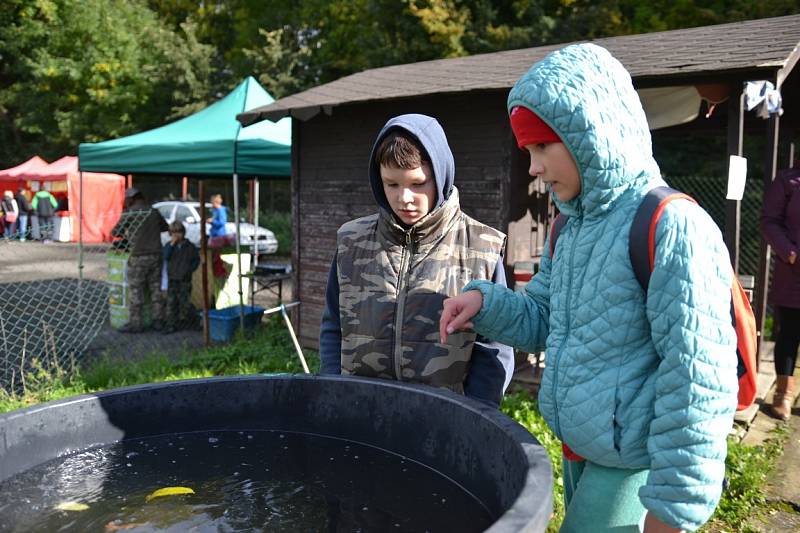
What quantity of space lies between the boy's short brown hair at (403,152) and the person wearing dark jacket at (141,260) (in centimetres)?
735

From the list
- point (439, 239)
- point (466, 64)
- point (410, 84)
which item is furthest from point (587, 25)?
point (439, 239)

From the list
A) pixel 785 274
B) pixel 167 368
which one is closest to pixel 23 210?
pixel 167 368

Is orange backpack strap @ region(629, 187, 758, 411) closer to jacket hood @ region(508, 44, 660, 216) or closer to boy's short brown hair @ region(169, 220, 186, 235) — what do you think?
jacket hood @ region(508, 44, 660, 216)

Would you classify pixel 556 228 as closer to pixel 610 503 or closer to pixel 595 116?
pixel 595 116

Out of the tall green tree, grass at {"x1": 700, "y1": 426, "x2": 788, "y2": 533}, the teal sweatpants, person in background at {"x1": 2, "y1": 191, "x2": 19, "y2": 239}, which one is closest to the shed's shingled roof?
grass at {"x1": 700, "y1": 426, "x2": 788, "y2": 533}

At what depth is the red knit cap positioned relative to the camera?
4.45 ft

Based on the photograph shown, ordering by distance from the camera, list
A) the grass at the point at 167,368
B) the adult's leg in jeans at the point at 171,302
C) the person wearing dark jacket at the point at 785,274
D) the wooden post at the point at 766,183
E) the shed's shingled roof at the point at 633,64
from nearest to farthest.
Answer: the shed's shingled roof at the point at 633,64 → the person wearing dark jacket at the point at 785,274 → the grass at the point at 167,368 → the wooden post at the point at 766,183 → the adult's leg in jeans at the point at 171,302

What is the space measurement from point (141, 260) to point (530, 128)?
8.11 metres

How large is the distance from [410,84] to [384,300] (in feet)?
16.2

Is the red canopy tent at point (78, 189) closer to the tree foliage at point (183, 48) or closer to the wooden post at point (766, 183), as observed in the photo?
the tree foliage at point (183, 48)

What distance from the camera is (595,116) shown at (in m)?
1.28

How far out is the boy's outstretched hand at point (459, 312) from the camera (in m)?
1.55

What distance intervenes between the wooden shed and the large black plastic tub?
379 centimetres

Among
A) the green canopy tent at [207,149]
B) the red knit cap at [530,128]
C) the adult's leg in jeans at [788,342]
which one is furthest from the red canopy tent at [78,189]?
the red knit cap at [530,128]
